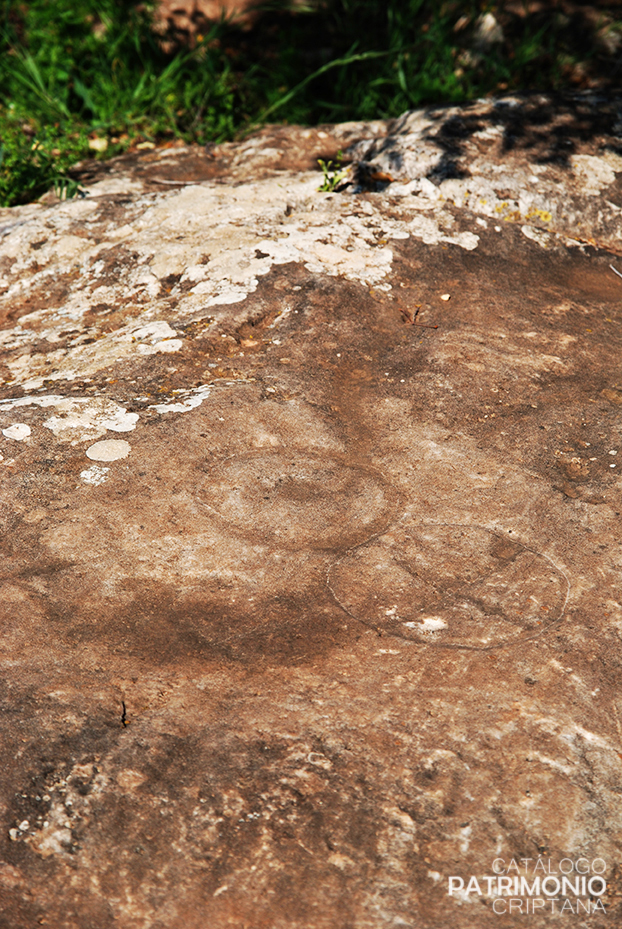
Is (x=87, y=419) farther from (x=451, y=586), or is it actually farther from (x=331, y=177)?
(x=331, y=177)

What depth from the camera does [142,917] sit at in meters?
1.35

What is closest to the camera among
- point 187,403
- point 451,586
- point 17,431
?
point 451,586

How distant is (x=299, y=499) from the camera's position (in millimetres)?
2203

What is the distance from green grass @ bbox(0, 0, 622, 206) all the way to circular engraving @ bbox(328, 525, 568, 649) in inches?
136

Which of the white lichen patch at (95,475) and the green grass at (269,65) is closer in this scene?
the white lichen patch at (95,475)

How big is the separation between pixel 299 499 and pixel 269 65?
421 centimetres

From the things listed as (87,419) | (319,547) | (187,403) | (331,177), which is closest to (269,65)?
(331,177)

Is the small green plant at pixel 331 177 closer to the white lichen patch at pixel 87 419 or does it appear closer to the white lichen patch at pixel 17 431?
the white lichen patch at pixel 87 419

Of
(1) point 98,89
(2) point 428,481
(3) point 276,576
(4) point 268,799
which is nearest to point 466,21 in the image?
(1) point 98,89

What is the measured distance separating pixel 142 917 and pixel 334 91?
499 centimetres

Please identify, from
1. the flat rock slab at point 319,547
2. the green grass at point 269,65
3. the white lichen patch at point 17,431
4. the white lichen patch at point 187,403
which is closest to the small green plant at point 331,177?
the flat rock slab at point 319,547

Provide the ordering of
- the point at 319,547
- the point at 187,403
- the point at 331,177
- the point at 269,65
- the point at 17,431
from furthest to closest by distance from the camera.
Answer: the point at 269,65 < the point at 331,177 < the point at 187,403 < the point at 17,431 < the point at 319,547

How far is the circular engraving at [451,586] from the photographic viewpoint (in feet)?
6.11

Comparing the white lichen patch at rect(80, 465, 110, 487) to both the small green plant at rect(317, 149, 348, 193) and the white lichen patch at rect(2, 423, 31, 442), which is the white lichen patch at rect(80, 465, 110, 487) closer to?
the white lichen patch at rect(2, 423, 31, 442)
